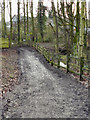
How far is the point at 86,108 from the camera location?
19.9 ft

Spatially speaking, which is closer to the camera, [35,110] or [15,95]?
[35,110]

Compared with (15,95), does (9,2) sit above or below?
above

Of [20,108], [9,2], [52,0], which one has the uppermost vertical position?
[9,2]

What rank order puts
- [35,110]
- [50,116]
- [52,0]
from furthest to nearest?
[52,0]
[35,110]
[50,116]

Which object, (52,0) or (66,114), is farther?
(52,0)

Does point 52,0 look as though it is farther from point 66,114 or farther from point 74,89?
point 66,114

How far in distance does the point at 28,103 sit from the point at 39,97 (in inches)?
30.8

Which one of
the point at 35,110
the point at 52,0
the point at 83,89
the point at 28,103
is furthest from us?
the point at 52,0

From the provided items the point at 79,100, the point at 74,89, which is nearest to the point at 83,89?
the point at 74,89

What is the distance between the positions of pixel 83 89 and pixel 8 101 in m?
3.96

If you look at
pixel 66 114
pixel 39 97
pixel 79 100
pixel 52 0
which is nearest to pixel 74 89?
pixel 79 100

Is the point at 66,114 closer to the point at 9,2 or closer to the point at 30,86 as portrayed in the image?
the point at 30,86

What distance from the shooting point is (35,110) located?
602cm

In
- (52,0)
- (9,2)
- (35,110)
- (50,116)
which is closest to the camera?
(50,116)
